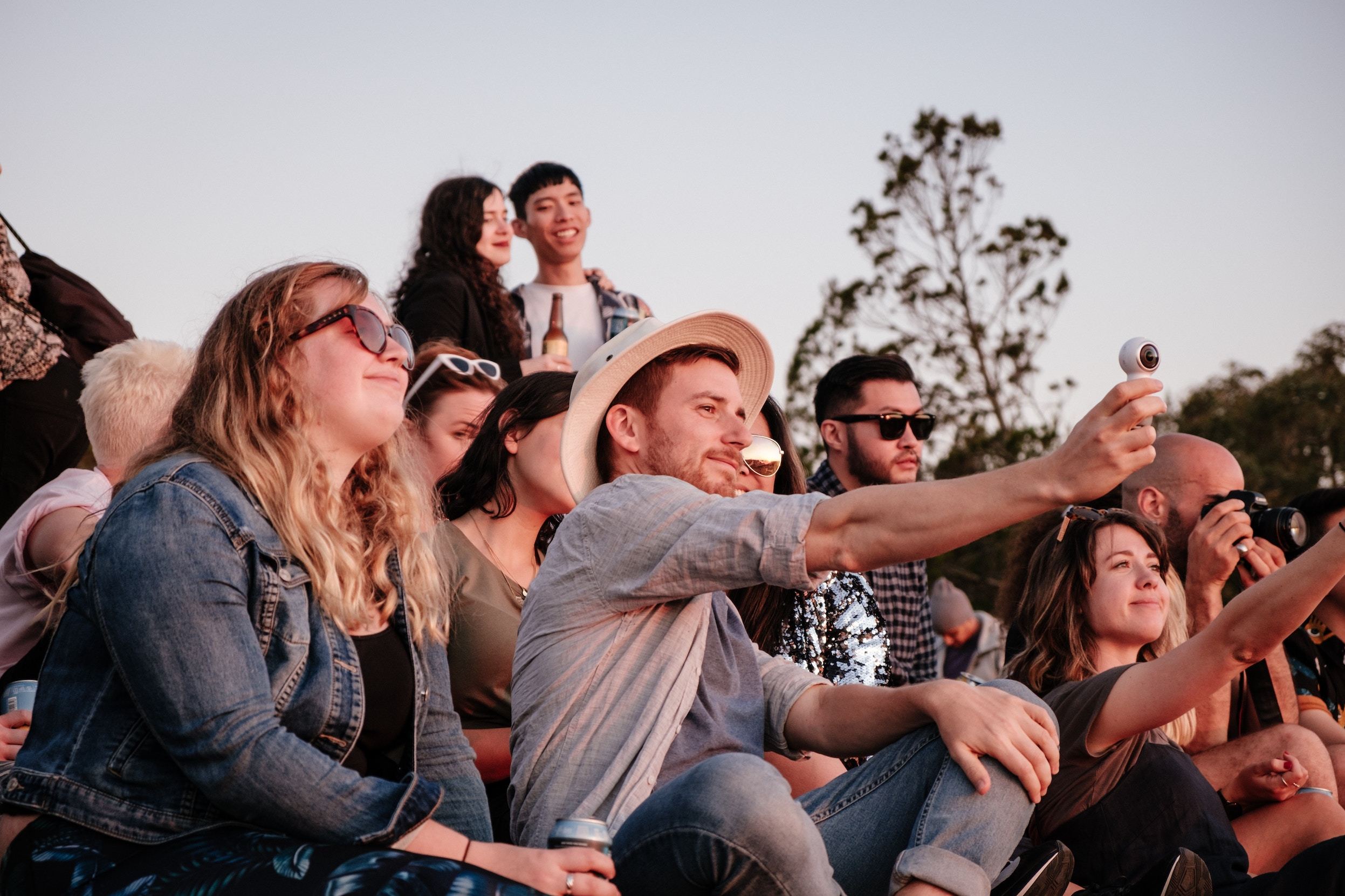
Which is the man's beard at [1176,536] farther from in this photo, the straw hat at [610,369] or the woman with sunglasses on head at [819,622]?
the straw hat at [610,369]

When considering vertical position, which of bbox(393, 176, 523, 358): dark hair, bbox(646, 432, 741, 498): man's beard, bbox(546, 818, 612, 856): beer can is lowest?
bbox(546, 818, 612, 856): beer can

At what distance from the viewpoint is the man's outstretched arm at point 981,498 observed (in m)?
2.22

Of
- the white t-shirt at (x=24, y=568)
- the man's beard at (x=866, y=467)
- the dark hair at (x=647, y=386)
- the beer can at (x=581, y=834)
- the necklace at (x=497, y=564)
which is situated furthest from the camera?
the man's beard at (x=866, y=467)

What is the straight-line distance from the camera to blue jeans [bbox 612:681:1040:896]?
2.23m

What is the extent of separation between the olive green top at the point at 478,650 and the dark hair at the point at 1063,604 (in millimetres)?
1757

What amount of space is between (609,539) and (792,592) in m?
1.70

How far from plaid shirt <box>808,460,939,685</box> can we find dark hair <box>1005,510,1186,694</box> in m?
1.05

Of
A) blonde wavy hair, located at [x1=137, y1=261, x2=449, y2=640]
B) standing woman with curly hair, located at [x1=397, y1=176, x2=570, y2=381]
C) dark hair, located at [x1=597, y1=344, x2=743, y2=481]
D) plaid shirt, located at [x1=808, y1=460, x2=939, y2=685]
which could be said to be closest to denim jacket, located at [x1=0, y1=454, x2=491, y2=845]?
blonde wavy hair, located at [x1=137, y1=261, x2=449, y2=640]

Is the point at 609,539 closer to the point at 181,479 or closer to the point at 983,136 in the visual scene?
the point at 181,479

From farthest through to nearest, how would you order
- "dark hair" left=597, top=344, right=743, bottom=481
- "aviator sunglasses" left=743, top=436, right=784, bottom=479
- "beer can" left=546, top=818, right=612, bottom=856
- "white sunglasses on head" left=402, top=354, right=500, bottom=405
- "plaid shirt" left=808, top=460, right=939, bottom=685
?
"plaid shirt" left=808, top=460, right=939, bottom=685
"white sunglasses on head" left=402, top=354, right=500, bottom=405
"aviator sunglasses" left=743, top=436, right=784, bottom=479
"dark hair" left=597, top=344, right=743, bottom=481
"beer can" left=546, top=818, right=612, bottom=856

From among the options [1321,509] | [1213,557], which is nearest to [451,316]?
[1213,557]

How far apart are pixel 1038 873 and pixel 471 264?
173 inches

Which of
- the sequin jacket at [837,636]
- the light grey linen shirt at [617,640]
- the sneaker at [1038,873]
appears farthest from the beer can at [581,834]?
the sequin jacket at [837,636]

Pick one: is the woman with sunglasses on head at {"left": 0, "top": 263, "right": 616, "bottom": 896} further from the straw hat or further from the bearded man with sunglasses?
the bearded man with sunglasses
